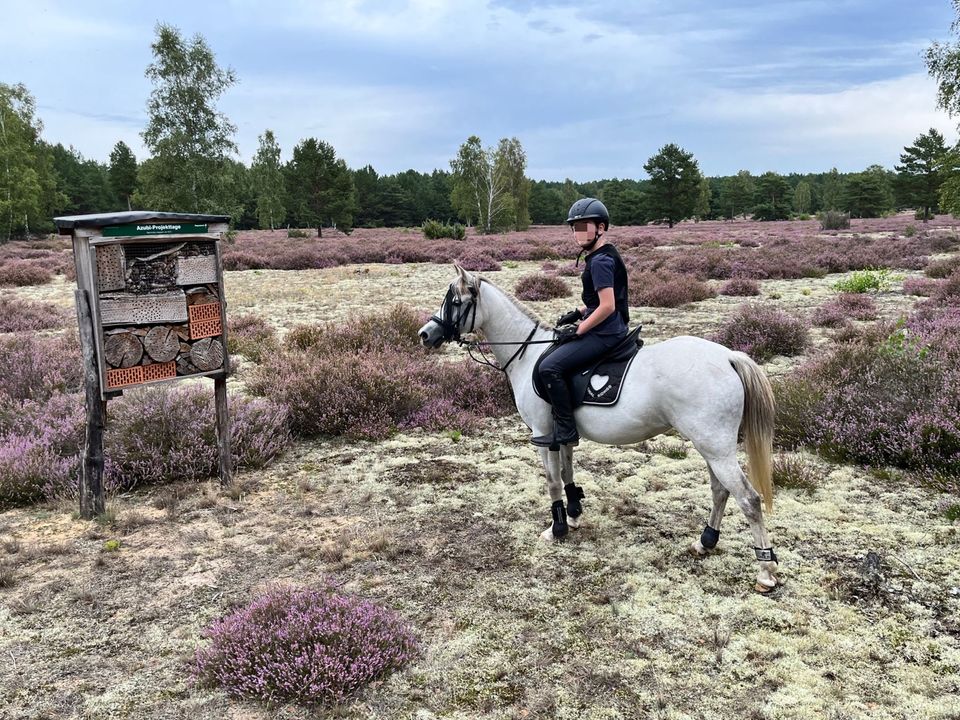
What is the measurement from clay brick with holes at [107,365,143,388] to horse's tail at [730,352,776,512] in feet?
16.6

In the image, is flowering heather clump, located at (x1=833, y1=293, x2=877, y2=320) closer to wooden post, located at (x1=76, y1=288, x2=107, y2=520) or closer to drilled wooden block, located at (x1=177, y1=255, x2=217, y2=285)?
drilled wooden block, located at (x1=177, y1=255, x2=217, y2=285)

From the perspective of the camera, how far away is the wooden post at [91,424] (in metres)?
5.26

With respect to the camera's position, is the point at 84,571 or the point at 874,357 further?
the point at 874,357

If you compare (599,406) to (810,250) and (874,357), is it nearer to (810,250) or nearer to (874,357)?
(874,357)

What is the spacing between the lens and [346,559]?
497cm

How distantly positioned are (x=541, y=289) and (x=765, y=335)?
779 centimetres

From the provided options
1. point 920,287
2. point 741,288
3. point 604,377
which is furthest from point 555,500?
point 920,287

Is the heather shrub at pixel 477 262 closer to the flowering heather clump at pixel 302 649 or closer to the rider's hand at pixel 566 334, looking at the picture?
the rider's hand at pixel 566 334

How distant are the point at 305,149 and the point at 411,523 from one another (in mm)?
59847

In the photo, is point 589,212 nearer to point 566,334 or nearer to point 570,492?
point 566,334

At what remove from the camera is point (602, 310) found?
15.5 feet

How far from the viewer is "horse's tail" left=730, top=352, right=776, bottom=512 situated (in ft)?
14.7

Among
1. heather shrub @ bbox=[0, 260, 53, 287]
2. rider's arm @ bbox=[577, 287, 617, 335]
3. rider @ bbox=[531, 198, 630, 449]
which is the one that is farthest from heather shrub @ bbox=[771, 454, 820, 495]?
heather shrub @ bbox=[0, 260, 53, 287]

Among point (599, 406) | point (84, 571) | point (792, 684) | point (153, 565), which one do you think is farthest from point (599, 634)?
point (84, 571)
